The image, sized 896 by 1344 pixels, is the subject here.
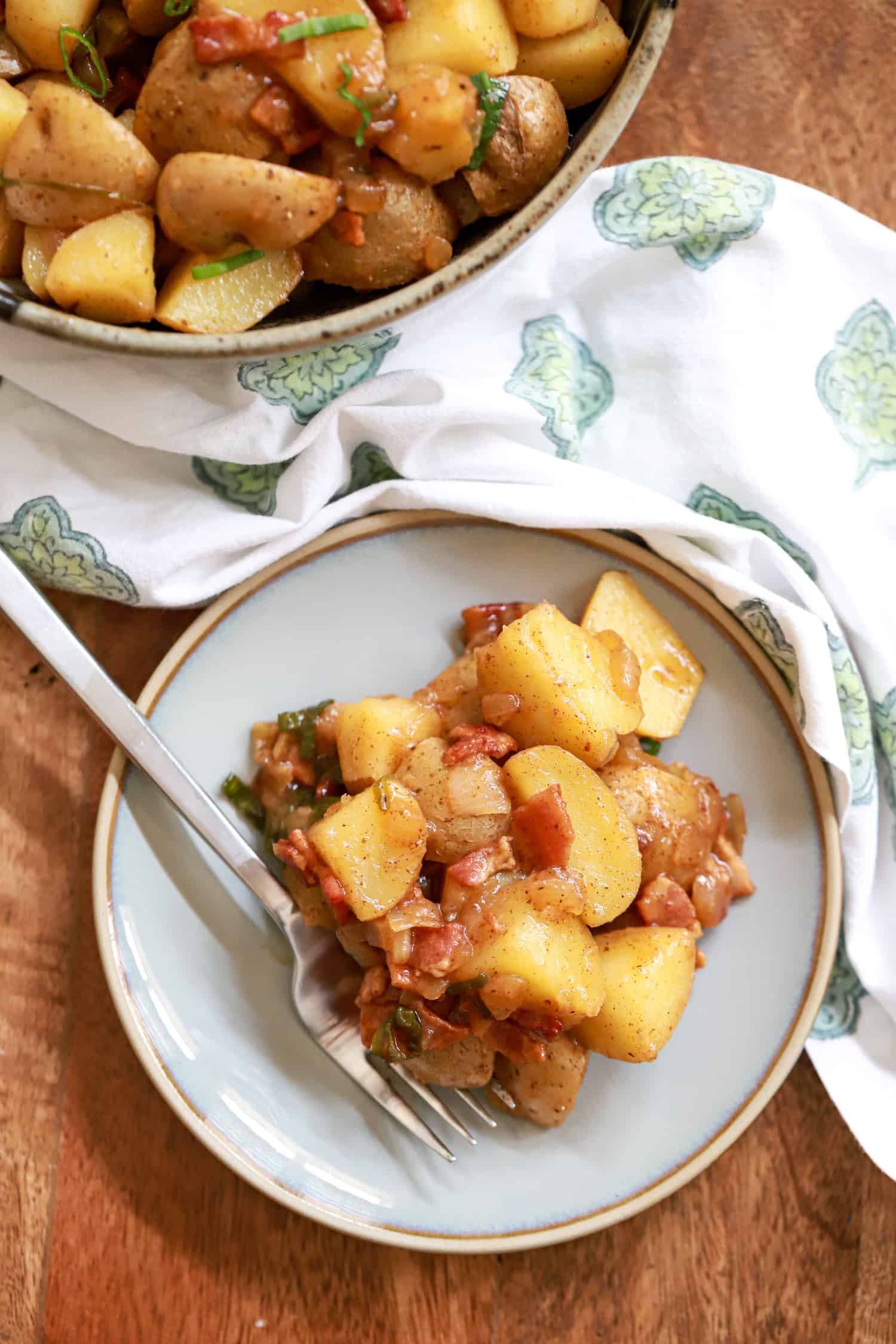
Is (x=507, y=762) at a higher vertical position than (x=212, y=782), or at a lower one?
higher

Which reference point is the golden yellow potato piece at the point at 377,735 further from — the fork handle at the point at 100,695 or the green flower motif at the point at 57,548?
the green flower motif at the point at 57,548

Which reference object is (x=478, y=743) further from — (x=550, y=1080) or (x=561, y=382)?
(x=561, y=382)

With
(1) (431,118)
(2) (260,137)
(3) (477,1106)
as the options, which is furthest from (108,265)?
(3) (477,1106)

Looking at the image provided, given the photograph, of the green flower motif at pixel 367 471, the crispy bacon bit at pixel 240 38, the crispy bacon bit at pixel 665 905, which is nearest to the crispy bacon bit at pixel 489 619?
the green flower motif at pixel 367 471

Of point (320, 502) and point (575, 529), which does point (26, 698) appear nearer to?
point (320, 502)

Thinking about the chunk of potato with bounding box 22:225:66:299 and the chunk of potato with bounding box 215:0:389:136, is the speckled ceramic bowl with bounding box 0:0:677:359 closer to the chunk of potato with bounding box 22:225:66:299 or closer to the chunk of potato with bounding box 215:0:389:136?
the chunk of potato with bounding box 22:225:66:299

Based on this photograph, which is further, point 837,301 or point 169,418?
point 837,301

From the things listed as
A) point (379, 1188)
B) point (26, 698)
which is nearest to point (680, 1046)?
point (379, 1188)
